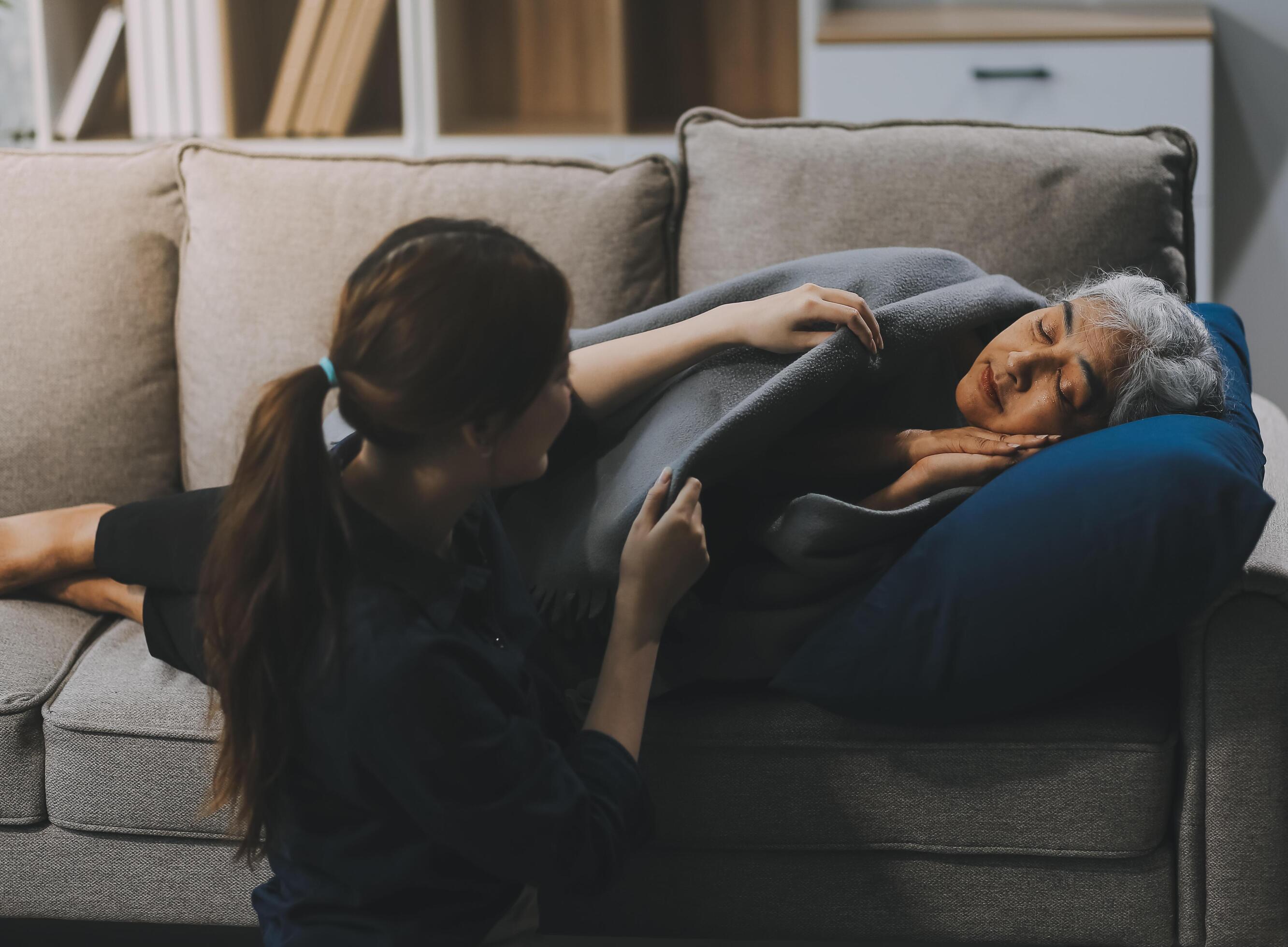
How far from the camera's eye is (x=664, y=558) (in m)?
1.06

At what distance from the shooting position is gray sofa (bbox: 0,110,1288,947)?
117 cm

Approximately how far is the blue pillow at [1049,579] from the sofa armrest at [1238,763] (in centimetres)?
7

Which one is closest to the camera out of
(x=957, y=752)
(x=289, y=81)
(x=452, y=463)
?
(x=452, y=463)

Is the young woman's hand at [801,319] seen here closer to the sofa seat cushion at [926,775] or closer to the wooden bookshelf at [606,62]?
the sofa seat cushion at [926,775]

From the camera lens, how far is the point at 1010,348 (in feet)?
4.23

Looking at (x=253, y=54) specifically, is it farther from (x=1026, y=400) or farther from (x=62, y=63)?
(x=1026, y=400)

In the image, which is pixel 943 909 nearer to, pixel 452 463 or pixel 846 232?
pixel 452 463

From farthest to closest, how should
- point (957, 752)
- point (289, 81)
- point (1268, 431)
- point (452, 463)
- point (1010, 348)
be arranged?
1. point (289, 81)
2. point (1268, 431)
3. point (1010, 348)
4. point (957, 752)
5. point (452, 463)

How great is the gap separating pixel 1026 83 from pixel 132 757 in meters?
2.22

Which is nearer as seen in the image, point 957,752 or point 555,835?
point 555,835

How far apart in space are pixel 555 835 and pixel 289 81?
92.5 inches

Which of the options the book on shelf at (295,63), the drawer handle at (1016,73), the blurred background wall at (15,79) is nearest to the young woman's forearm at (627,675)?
the drawer handle at (1016,73)

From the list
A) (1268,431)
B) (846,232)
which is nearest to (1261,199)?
(1268,431)

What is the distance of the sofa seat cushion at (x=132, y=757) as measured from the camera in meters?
1.24
